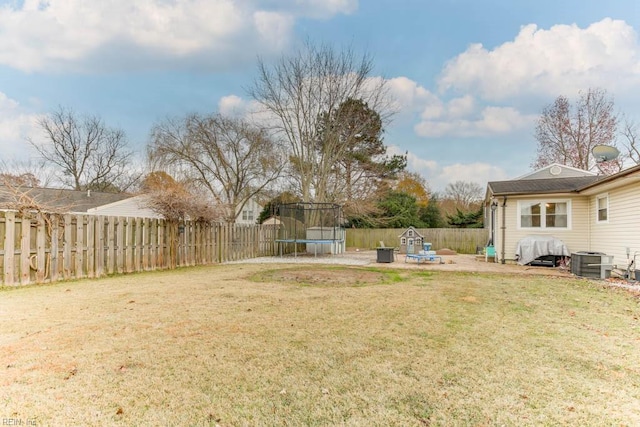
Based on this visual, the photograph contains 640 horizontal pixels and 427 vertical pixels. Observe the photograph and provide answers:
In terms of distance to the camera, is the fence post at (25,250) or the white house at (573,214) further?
→ the white house at (573,214)

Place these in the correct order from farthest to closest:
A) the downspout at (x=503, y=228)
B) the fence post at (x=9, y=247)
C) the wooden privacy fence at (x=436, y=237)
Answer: the wooden privacy fence at (x=436, y=237), the downspout at (x=503, y=228), the fence post at (x=9, y=247)

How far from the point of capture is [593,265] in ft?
29.0

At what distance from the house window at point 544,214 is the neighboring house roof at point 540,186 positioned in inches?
21.5

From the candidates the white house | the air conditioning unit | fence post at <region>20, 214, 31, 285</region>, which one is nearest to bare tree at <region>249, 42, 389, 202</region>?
the white house

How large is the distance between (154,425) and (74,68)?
57.0ft

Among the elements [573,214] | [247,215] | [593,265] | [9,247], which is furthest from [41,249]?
[247,215]

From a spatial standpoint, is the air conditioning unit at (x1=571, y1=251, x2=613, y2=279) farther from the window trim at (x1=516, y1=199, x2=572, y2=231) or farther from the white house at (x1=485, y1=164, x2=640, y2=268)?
the window trim at (x1=516, y1=199, x2=572, y2=231)

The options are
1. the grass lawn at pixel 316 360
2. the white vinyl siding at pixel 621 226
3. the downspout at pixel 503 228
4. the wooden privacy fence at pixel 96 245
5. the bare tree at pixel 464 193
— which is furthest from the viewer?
the bare tree at pixel 464 193

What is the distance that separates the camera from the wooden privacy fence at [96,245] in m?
6.78

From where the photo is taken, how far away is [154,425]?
1.99 meters

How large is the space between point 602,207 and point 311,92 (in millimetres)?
14130

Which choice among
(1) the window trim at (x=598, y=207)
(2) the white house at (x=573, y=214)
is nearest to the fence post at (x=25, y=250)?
(2) the white house at (x=573, y=214)

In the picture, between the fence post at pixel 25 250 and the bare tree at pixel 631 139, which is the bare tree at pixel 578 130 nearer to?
the bare tree at pixel 631 139

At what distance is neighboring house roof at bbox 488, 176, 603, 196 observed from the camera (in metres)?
11.6
